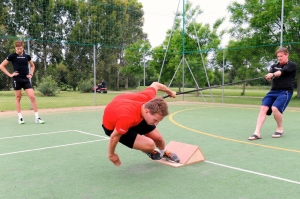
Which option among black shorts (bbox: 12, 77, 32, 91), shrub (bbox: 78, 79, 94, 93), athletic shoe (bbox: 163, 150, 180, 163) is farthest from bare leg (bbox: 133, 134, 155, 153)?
shrub (bbox: 78, 79, 94, 93)

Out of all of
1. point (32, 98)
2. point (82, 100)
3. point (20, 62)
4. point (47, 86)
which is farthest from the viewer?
point (47, 86)

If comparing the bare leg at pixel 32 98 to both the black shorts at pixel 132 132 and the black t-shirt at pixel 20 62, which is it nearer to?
the black t-shirt at pixel 20 62

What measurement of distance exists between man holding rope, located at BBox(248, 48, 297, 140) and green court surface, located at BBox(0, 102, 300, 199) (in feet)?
1.25

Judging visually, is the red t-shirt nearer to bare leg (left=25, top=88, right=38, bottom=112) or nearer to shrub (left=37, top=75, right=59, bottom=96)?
bare leg (left=25, top=88, right=38, bottom=112)

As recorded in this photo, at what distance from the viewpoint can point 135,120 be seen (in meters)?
3.03

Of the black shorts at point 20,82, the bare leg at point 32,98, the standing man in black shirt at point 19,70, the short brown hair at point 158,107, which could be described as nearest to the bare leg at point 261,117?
the short brown hair at point 158,107

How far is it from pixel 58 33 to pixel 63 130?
818 inches

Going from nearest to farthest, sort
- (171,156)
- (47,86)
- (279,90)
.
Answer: (171,156) → (279,90) → (47,86)

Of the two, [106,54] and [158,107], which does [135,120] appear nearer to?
[158,107]

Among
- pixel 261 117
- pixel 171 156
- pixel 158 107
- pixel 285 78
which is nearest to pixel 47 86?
pixel 261 117

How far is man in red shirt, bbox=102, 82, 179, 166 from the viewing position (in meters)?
2.89

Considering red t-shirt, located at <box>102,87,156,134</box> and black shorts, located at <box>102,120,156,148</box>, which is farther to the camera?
black shorts, located at <box>102,120,156,148</box>

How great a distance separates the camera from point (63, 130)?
642 cm

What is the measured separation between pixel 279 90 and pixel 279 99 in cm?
21
